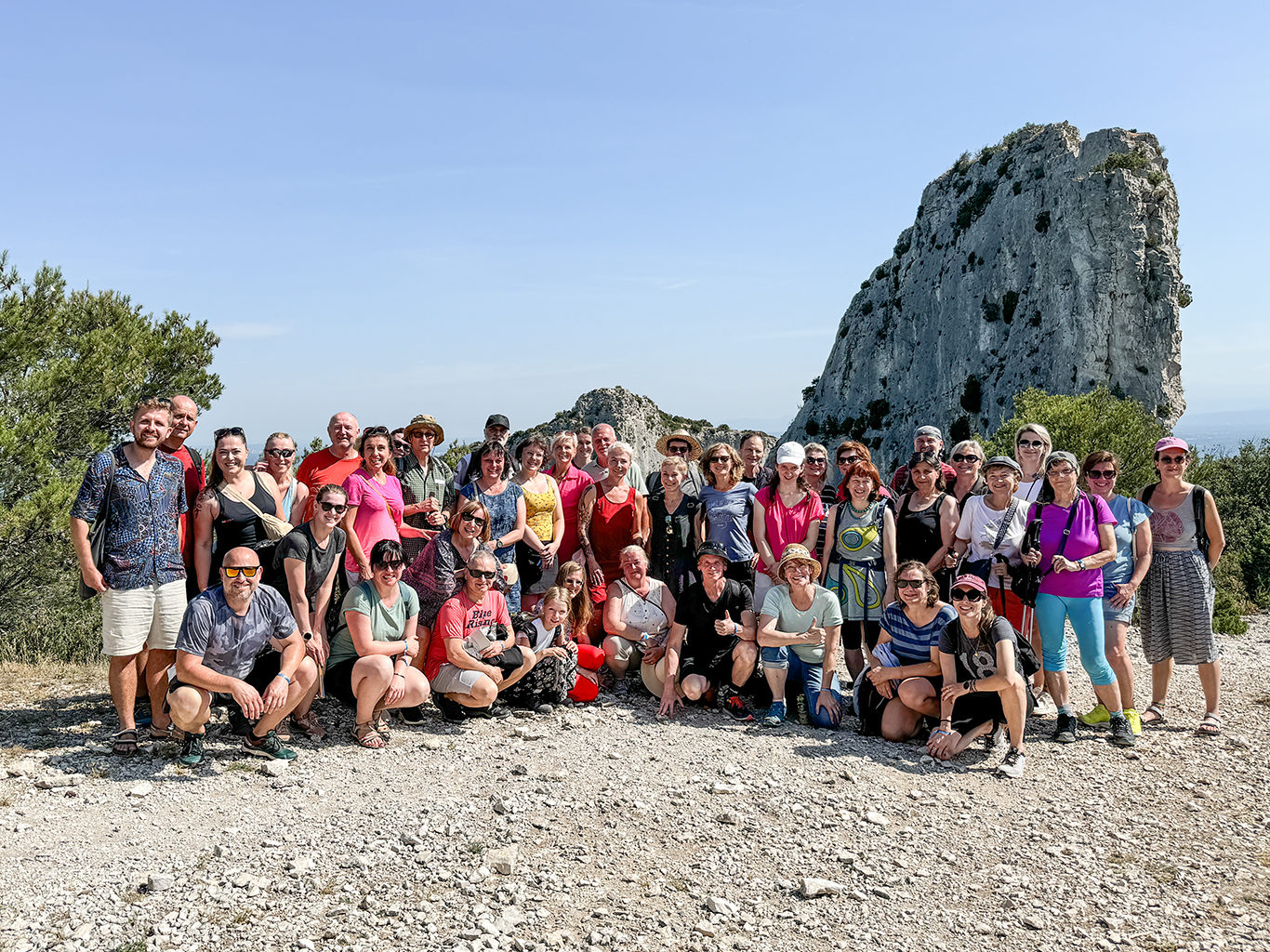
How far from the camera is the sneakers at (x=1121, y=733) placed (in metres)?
6.80

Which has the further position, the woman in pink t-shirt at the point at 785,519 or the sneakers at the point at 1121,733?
the woman in pink t-shirt at the point at 785,519

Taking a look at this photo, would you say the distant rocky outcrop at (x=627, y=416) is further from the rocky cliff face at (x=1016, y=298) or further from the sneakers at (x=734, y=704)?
the rocky cliff face at (x=1016, y=298)

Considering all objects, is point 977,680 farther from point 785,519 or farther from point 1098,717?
point 785,519

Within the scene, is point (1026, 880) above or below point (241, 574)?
below

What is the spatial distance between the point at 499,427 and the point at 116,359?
9545 mm

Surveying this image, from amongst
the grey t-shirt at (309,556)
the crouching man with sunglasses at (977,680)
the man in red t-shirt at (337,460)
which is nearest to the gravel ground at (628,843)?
the crouching man with sunglasses at (977,680)

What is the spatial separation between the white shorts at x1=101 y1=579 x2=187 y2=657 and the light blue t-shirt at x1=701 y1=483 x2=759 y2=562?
455 centimetres

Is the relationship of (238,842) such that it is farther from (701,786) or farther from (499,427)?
(499,427)

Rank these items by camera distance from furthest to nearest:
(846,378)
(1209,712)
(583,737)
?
1. (846,378)
2. (1209,712)
3. (583,737)

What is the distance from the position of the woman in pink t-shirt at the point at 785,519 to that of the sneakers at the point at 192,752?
15.6ft

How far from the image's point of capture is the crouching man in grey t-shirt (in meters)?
5.93

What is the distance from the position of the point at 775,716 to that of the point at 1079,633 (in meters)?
2.64

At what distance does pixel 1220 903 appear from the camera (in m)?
4.60

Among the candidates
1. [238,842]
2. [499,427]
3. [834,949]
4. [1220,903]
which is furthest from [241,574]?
[1220,903]
